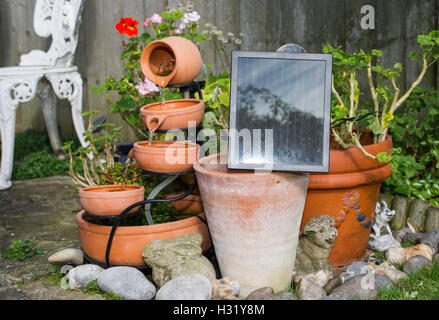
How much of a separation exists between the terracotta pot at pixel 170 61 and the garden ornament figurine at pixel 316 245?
84 centimetres

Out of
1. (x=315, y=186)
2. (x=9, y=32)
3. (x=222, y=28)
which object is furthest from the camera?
(x=9, y=32)

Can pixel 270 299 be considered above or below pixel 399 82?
below

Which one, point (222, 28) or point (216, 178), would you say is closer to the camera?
point (216, 178)

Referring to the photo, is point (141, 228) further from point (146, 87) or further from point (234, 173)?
point (146, 87)

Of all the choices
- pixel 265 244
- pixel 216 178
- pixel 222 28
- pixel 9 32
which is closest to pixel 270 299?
pixel 265 244

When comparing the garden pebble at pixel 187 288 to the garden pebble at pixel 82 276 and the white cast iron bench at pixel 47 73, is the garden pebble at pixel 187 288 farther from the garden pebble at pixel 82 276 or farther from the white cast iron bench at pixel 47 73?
the white cast iron bench at pixel 47 73

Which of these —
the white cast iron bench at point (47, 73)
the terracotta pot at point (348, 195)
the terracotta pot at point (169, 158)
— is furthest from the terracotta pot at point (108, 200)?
the white cast iron bench at point (47, 73)

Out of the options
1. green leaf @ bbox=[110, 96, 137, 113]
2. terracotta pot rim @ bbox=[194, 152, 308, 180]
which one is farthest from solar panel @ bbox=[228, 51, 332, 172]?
green leaf @ bbox=[110, 96, 137, 113]

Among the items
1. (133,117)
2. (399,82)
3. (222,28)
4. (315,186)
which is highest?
(222,28)

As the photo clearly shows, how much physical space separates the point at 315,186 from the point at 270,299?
566 mm

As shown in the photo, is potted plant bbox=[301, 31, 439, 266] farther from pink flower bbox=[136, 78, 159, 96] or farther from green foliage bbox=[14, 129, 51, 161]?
green foliage bbox=[14, 129, 51, 161]

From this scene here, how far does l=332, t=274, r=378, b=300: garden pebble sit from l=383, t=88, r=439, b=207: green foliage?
0.89 m

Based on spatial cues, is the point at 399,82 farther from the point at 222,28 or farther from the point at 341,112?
the point at 222,28
